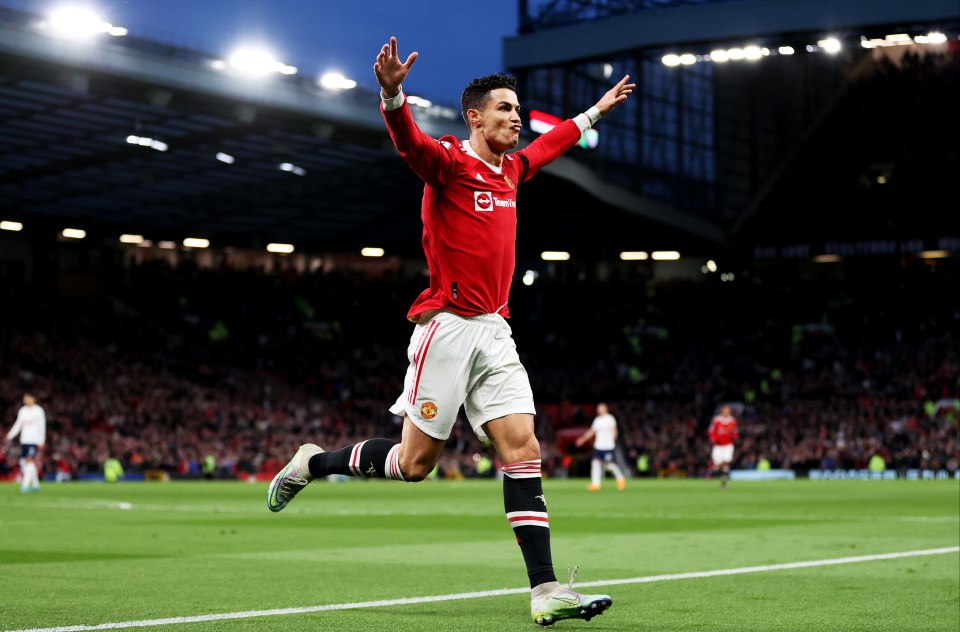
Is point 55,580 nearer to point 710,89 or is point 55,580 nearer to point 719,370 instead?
point 719,370

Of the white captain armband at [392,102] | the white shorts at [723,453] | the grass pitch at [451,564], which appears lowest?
the grass pitch at [451,564]

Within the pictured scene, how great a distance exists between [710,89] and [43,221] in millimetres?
31413

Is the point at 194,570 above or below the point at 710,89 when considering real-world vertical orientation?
below

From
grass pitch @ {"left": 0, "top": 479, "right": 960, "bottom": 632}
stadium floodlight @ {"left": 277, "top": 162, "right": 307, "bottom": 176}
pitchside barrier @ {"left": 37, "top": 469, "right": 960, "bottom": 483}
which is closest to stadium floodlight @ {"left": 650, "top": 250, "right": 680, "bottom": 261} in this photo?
pitchside barrier @ {"left": 37, "top": 469, "right": 960, "bottom": 483}

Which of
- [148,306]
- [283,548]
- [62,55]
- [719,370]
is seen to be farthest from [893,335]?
[283,548]

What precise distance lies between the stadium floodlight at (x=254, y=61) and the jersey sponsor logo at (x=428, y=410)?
29.1 meters

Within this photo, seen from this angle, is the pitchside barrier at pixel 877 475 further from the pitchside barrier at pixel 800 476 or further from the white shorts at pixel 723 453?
the white shorts at pixel 723 453

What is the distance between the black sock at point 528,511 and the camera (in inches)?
257

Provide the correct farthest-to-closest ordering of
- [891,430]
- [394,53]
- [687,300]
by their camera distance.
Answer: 1. [687,300]
2. [891,430]
3. [394,53]

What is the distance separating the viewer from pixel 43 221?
165 ft

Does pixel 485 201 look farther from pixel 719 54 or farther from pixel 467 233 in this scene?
pixel 719 54

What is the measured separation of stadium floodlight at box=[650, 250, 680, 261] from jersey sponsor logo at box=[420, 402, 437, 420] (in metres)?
54.5

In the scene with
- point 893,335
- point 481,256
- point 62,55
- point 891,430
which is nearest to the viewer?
point 481,256

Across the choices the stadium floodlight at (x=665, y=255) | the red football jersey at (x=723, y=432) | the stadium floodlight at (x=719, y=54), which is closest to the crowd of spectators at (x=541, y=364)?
the stadium floodlight at (x=665, y=255)
